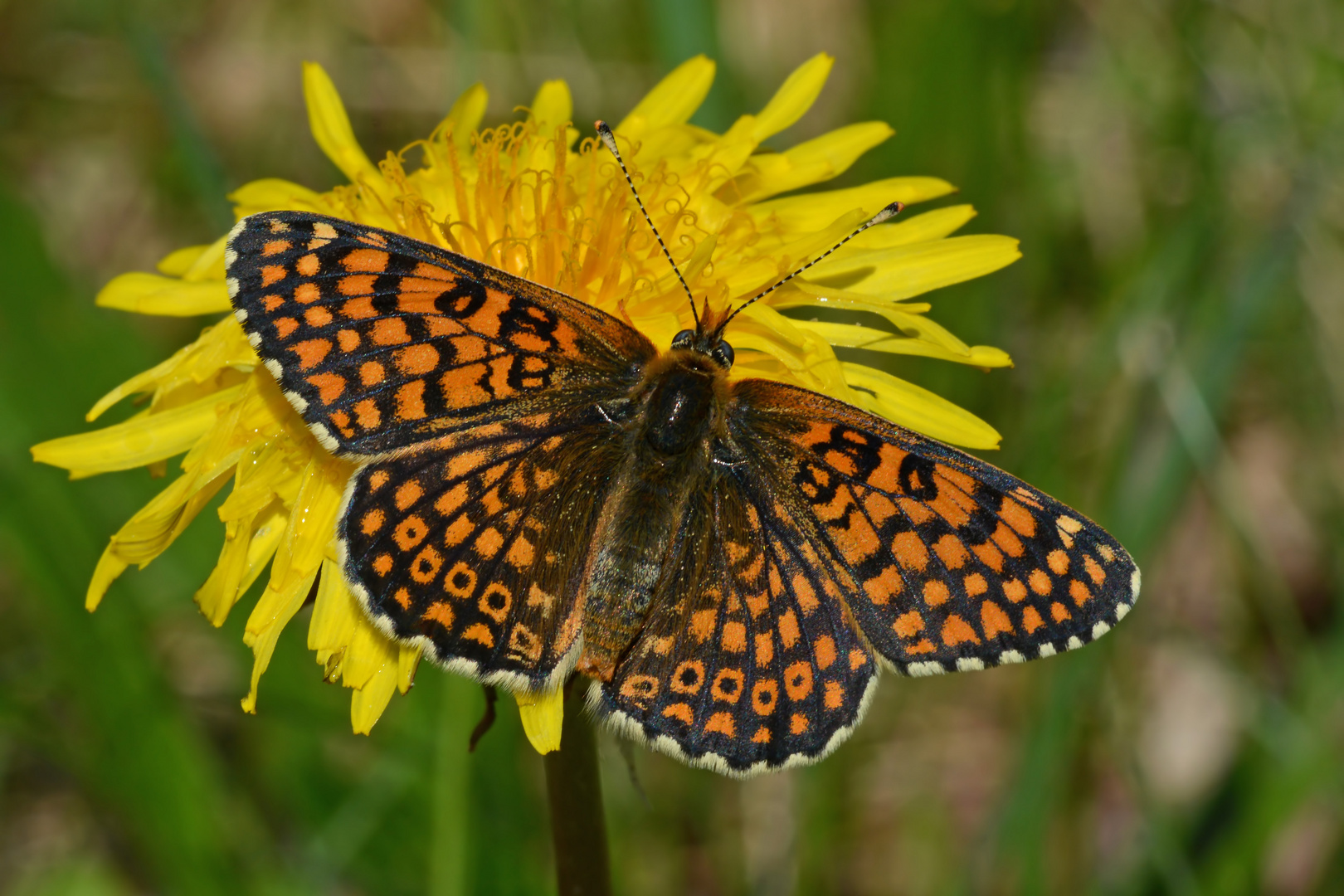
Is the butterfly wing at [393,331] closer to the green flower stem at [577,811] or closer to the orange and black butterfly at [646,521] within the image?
the orange and black butterfly at [646,521]

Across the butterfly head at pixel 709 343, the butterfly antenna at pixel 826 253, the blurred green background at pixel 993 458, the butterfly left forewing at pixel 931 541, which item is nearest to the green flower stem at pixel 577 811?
the blurred green background at pixel 993 458

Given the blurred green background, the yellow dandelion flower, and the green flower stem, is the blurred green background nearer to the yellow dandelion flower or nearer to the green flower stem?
the green flower stem

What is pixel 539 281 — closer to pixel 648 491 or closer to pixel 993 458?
pixel 648 491

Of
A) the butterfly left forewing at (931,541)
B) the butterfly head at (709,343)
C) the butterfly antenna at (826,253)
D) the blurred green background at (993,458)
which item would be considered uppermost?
the butterfly antenna at (826,253)

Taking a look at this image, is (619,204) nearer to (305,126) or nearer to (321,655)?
(321,655)

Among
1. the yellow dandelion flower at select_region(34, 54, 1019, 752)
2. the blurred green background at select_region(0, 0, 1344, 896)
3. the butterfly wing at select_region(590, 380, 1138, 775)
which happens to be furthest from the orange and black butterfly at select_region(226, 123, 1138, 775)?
the blurred green background at select_region(0, 0, 1344, 896)

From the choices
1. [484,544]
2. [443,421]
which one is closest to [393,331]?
[443,421]

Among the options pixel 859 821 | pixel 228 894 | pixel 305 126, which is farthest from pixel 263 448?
pixel 305 126
